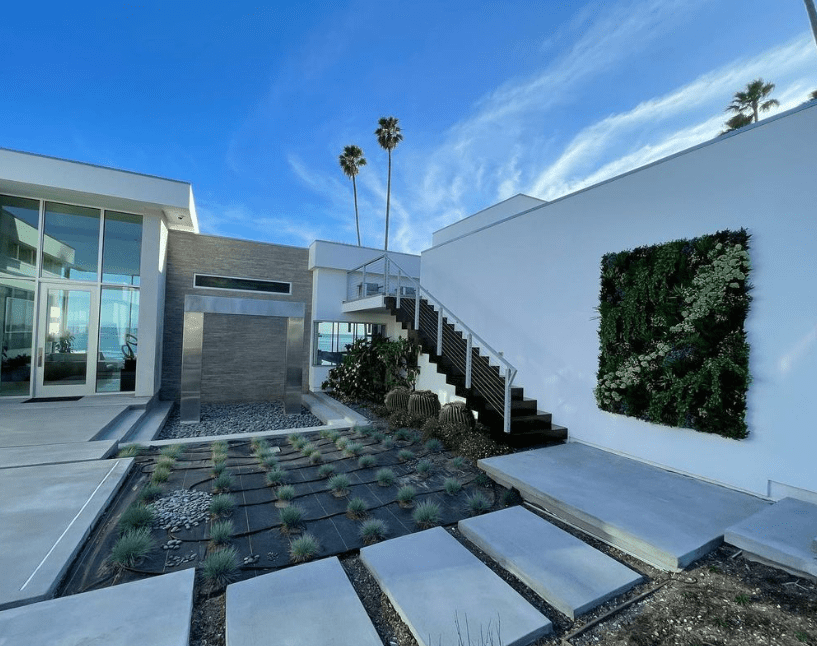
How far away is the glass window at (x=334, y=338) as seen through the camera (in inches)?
466

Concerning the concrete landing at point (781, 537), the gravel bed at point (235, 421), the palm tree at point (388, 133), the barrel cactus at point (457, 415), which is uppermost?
the palm tree at point (388, 133)

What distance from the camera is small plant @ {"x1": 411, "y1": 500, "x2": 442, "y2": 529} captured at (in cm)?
327

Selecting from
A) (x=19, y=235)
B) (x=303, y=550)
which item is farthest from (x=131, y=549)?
(x=19, y=235)

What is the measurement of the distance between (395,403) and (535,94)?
7.97m

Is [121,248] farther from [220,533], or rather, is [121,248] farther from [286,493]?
[220,533]

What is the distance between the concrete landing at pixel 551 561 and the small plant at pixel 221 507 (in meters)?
2.17

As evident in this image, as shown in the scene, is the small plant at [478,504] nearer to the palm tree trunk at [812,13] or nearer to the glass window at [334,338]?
the glass window at [334,338]

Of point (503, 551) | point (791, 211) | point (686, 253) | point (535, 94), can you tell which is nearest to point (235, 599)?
point (503, 551)

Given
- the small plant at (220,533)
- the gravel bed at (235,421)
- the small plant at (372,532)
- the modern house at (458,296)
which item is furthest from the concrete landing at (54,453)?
the small plant at (372,532)

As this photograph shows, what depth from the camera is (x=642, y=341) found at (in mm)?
4785

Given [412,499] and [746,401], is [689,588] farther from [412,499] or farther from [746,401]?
[746,401]

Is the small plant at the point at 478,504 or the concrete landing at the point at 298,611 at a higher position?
the concrete landing at the point at 298,611

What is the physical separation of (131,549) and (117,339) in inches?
298

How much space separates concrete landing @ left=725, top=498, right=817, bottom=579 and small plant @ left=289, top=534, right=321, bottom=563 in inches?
127
